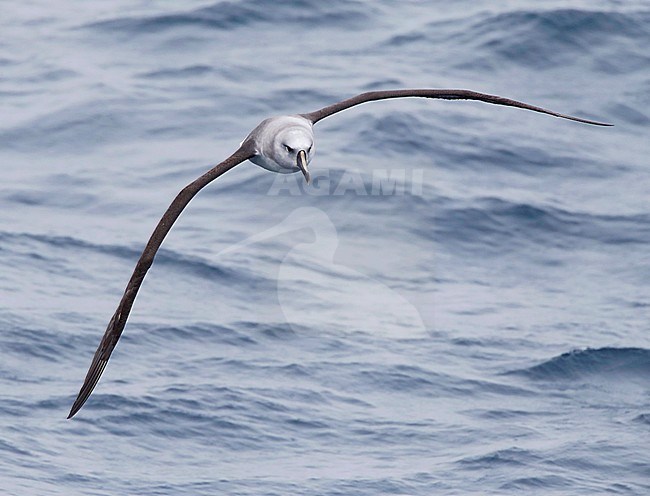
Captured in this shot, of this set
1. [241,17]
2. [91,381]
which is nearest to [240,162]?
[91,381]

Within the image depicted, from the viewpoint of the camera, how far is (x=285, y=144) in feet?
36.5

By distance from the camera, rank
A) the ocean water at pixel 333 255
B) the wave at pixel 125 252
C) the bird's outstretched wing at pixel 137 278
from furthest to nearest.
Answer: the wave at pixel 125 252 → the ocean water at pixel 333 255 → the bird's outstretched wing at pixel 137 278

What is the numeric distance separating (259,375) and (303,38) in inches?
404

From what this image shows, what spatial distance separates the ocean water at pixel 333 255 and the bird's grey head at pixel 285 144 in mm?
4194

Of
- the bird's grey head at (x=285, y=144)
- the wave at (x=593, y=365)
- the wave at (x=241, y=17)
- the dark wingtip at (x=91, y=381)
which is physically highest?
the bird's grey head at (x=285, y=144)

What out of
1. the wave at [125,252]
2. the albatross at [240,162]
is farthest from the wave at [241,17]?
the albatross at [240,162]

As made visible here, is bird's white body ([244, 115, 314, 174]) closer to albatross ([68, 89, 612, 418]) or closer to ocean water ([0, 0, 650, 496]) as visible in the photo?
albatross ([68, 89, 612, 418])

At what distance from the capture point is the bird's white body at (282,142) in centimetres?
1112

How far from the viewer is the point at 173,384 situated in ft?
52.1

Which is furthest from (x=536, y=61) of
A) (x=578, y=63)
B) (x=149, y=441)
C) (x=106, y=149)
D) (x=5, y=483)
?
(x=5, y=483)

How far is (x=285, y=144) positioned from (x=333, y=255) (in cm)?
757

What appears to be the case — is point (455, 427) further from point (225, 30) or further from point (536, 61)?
point (225, 30)

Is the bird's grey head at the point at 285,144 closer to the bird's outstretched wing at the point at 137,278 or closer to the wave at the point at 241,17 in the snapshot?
the bird's outstretched wing at the point at 137,278

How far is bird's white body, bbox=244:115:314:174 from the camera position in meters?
11.1
